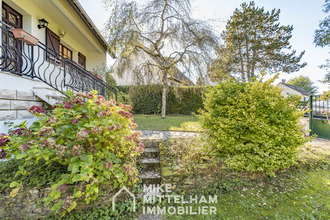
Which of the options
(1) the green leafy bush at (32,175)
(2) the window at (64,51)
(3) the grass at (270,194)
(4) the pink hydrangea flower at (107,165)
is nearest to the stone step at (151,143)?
(3) the grass at (270,194)

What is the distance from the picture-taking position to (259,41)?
13.0 m

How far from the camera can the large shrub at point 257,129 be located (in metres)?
2.48

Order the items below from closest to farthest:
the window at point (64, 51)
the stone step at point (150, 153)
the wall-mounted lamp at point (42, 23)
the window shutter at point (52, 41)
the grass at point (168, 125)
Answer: the stone step at point (150, 153), the wall-mounted lamp at point (42, 23), the window shutter at point (52, 41), the grass at point (168, 125), the window at point (64, 51)

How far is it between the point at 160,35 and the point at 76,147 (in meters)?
7.38

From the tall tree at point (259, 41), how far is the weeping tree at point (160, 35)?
589cm

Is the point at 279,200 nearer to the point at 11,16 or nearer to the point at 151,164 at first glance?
the point at 151,164

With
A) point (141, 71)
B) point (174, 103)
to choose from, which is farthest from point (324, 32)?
point (141, 71)

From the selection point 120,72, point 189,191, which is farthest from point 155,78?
point 189,191

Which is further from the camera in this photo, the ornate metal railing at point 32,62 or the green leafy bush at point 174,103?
the green leafy bush at point 174,103

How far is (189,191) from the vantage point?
234cm

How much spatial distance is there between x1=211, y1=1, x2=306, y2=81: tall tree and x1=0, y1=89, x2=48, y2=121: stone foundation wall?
12637 mm

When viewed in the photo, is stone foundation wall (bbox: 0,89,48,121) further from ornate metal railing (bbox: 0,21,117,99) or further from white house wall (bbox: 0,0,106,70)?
white house wall (bbox: 0,0,106,70)

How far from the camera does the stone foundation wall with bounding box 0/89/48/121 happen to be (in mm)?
2445

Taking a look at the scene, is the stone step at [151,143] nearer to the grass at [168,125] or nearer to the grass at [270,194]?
the grass at [270,194]
